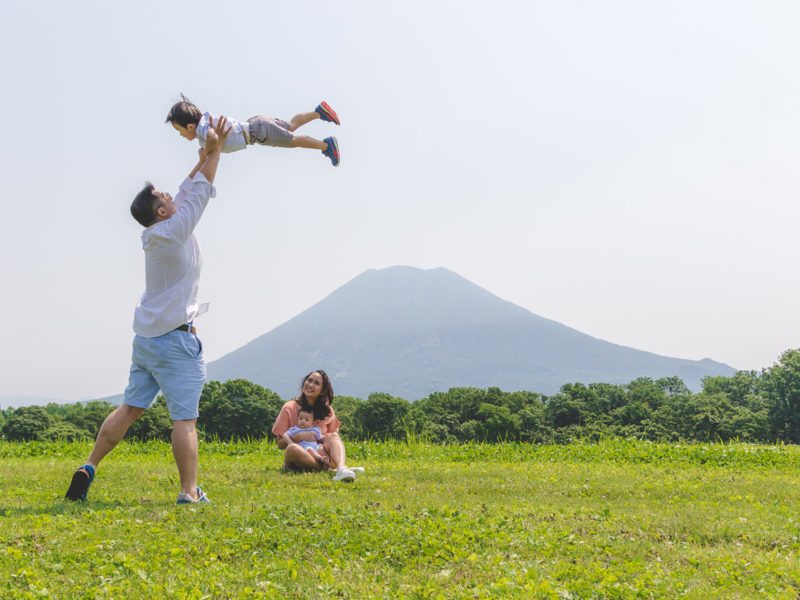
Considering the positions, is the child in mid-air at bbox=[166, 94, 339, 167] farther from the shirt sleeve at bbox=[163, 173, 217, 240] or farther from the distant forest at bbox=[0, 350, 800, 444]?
the distant forest at bbox=[0, 350, 800, 444]

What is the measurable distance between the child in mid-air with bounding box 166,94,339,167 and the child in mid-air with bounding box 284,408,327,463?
3.18 meters

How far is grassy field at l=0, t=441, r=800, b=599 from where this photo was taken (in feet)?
16.0

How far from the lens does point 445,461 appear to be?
11688 mm

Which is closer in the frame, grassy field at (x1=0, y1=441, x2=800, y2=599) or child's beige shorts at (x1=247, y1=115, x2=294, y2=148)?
grassy field at (x1=0, y1=441, x2=800, y2=599)

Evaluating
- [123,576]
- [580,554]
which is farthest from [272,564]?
[580,554]

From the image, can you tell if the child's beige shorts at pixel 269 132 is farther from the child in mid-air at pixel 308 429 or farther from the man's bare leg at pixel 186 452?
the child in mid-air at pixel 308 429

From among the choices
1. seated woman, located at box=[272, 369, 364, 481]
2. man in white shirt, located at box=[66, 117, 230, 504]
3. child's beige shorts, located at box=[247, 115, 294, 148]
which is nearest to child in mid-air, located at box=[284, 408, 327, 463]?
seated woman, located at box=[272, 369, 364, 481]

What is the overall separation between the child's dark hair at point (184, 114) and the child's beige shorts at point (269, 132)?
70cm

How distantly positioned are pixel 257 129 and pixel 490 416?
930cm

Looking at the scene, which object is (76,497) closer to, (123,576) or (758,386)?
(123,576)

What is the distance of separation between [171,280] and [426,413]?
32.5ft

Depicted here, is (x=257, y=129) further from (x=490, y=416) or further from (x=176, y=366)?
(x=490, y=416)

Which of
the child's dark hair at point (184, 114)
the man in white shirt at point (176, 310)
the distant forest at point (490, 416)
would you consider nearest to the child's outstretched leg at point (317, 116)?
the child's dark hair at point (184, 114)

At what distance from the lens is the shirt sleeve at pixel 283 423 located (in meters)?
10.0
